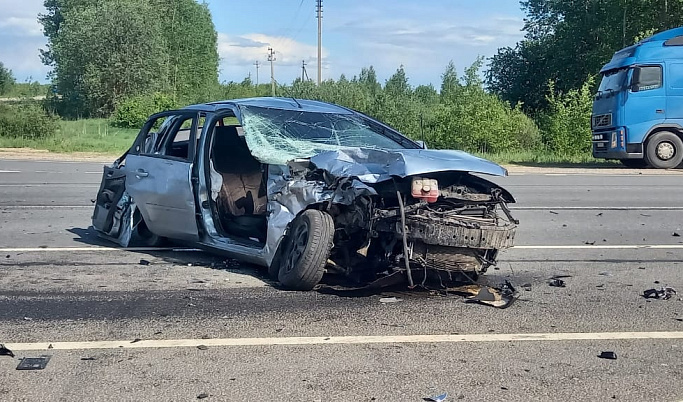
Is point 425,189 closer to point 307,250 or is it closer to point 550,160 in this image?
point 307,250

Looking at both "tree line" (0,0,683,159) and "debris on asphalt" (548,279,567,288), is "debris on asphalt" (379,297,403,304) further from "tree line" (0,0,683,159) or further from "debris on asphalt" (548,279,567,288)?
"tree line" (0,0,683,159)

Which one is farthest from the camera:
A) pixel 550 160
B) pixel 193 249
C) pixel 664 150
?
pixel 550 160

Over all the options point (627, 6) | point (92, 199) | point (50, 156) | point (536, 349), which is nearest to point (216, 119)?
point (536, 349)

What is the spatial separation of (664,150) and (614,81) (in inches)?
95.4

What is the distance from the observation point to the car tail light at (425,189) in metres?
5.77

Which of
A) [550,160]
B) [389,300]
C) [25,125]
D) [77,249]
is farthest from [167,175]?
[25,125]

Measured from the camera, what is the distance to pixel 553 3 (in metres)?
58.6

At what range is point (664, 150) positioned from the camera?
22172 mm

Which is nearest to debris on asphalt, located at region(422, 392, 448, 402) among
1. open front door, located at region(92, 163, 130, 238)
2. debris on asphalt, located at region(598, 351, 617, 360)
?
debris on asphalt, located at region(598, 351, 617, 360)

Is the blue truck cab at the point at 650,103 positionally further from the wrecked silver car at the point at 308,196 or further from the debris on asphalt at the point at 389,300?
the debris on asphalt at the point at 389,300

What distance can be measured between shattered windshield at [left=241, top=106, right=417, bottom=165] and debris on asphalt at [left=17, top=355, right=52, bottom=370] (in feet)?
8.76

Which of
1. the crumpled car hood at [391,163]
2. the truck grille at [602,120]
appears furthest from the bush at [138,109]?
the crumpled car hood at [391,163]

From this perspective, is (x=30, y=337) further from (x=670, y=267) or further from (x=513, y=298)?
(x=670, y=267)

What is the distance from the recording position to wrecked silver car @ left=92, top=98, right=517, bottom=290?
5.84 m
